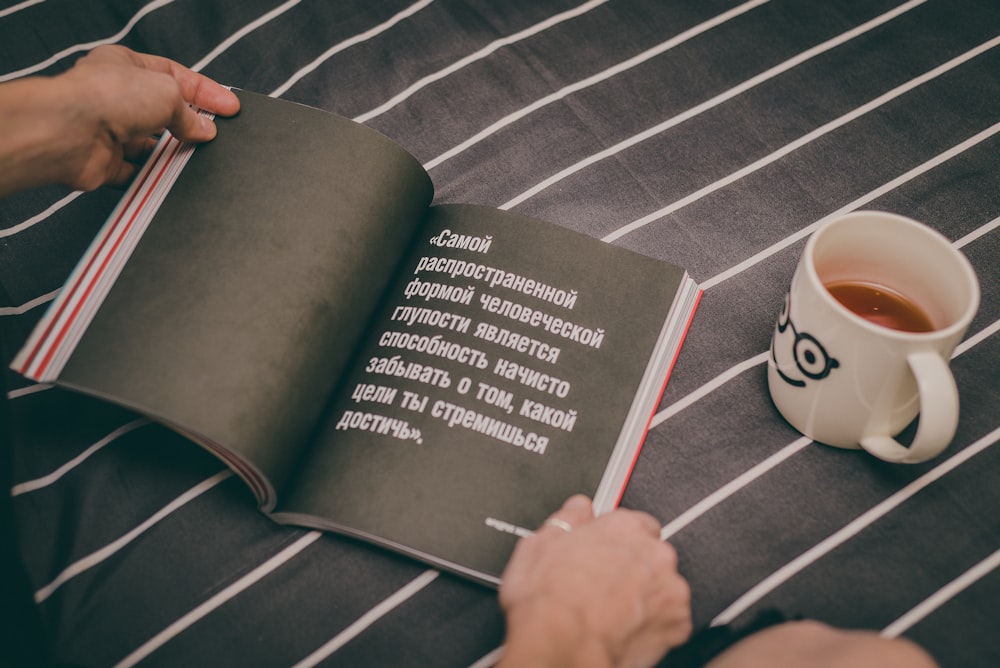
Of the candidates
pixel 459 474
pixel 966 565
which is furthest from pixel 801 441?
pixel 459 474

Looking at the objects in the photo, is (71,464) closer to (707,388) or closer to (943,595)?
(707,388)

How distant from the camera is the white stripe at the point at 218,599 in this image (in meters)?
0.48

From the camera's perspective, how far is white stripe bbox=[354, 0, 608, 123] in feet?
2.36

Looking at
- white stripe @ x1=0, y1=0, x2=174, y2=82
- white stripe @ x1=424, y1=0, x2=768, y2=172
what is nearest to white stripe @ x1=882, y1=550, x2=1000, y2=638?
white stripe @ x1=424, y1=0, x2=768, y2=172

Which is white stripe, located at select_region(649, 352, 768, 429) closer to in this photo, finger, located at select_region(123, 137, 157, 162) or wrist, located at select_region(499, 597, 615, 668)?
wrist, located at select_region(499, 597, 615, 668)

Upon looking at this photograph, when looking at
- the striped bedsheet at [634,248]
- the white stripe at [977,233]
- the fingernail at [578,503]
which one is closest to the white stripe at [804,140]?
the striped bedsheet at [634,248]

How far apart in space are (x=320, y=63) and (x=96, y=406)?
0.42m

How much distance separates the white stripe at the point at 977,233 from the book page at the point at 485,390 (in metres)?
0.27

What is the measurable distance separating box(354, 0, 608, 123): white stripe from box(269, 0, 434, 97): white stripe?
3.3 inches

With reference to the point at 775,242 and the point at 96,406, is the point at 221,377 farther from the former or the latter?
the point at 775,242

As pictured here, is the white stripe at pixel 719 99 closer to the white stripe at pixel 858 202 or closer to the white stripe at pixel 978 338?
the white stripe at pixel 858 202

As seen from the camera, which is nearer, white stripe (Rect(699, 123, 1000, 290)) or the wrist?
the wrist

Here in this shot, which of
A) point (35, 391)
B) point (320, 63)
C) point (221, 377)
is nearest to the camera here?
point (221, 377)

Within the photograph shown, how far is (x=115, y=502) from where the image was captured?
0.53m
